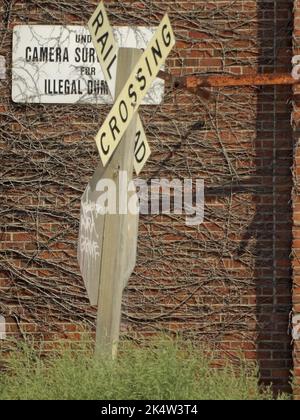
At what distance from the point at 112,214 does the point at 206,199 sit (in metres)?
2.26

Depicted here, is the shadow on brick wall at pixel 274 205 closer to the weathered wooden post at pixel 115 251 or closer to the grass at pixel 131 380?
the grass at pixel 131 380

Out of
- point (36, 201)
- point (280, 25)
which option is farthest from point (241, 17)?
point (36, 201)

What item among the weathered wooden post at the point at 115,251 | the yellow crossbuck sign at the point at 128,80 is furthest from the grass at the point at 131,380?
the yellow crossbuck sign at the point at 128,80

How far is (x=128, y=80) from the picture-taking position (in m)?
5.77

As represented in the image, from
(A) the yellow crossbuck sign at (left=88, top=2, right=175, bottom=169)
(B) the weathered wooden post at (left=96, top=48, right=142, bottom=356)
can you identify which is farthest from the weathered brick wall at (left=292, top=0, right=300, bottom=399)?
(B) the weathered wooden post at (left=96, top=48, right=142, bottom=356)

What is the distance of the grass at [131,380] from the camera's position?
546 cm

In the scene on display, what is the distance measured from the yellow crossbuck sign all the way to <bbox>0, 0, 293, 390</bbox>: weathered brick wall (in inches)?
84.3

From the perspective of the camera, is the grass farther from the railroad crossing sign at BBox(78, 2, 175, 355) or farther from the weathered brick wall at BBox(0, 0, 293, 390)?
the weathered brick wall at BBox(0, 0, 293, 390)

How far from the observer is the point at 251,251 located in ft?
26.2

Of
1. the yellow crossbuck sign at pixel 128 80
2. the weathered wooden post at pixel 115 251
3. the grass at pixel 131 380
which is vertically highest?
the yellow crossbuck sign at pixel 128 80

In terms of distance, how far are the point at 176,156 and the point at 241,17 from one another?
1.25 metres

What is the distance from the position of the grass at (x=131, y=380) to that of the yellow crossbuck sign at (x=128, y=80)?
1167mm

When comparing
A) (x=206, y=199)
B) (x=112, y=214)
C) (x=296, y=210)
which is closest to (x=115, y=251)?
(x=112, y=214)

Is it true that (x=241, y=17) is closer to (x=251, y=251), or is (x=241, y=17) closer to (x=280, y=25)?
(x=280, y=25)
